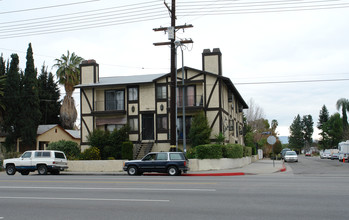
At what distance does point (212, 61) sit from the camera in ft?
111

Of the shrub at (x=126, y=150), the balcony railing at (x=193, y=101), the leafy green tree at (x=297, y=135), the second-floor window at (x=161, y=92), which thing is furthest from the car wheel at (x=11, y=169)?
the leafy green tree at (x=297, y=135)

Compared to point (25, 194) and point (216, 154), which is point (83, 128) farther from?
point (25, 194)

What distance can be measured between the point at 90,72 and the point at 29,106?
32.1 feet

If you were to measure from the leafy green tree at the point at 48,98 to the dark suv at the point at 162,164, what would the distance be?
3612 centimetres

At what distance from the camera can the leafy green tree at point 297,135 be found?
154375 mm

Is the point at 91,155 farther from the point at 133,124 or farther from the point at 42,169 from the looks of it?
the point at 42,169

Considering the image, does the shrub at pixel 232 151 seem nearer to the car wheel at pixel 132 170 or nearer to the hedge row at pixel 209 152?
the hedge row at pixel 209 152

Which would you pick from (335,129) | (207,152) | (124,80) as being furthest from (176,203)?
(335,129)

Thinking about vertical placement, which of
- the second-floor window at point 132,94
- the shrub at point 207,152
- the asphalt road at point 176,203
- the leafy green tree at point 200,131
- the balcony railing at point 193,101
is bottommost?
A: the asphalt road at point 176,203

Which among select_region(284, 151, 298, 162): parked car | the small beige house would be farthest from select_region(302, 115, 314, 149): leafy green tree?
the small beige house

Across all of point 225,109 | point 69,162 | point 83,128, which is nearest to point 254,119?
point 225,109

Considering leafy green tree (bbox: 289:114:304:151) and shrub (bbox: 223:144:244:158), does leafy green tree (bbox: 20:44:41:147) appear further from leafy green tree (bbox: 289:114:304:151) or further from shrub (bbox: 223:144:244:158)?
leafy green tree (bbox: 289:114:304:151)

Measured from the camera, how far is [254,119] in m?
69.8

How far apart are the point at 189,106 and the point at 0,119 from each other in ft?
75.8
